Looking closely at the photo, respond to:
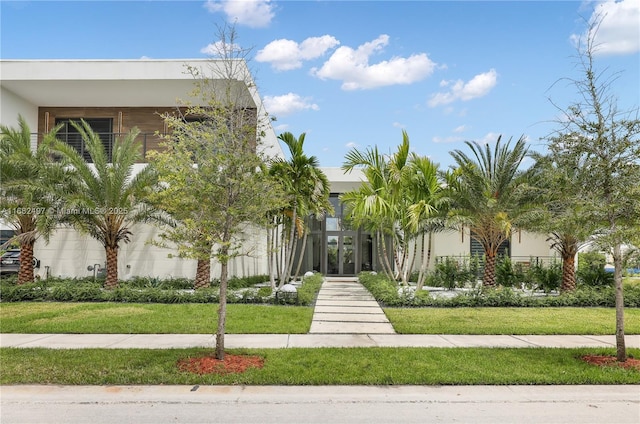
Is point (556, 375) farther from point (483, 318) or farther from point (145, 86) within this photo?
point (145, 86)

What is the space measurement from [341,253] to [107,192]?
15203 mm

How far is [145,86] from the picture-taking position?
18016 millimetres

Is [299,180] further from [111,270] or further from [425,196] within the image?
[111,270]

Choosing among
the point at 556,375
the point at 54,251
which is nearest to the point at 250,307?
the point at 556,375

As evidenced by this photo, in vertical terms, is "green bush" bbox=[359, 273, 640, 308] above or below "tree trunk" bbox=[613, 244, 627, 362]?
below

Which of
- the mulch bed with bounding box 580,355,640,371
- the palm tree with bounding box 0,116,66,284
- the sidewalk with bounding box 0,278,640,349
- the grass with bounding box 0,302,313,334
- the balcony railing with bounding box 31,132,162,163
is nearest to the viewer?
the mulch bed with bounding box 580,355,640,371

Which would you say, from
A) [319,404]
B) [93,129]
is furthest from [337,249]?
[319,404]

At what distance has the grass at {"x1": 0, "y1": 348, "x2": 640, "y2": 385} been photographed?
19.8 feet

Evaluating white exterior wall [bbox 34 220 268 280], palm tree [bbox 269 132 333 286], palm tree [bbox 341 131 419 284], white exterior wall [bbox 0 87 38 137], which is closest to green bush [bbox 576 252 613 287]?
palm tree [bbox 341 131 419 284]

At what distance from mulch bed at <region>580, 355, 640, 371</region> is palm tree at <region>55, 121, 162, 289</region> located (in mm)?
11994

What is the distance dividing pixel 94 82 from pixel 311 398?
16.9 metres

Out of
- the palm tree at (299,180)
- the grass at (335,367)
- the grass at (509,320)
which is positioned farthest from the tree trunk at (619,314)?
the palm tree at (299,180)

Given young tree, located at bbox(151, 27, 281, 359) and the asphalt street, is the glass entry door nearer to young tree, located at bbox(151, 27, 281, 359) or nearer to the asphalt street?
young tree, located at bbox(151, 27, 281, 359)

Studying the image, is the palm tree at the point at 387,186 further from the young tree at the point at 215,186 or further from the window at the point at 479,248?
the window at the point at 479,248
